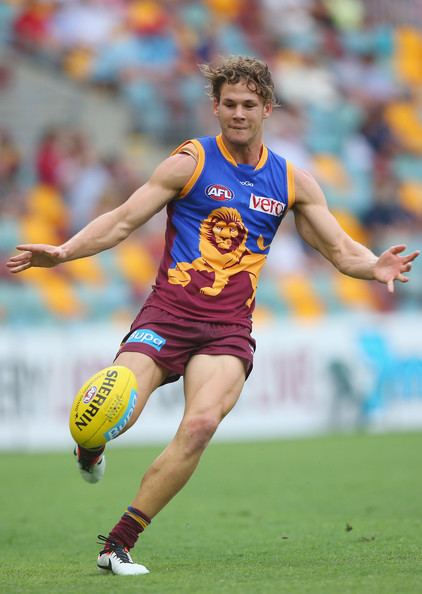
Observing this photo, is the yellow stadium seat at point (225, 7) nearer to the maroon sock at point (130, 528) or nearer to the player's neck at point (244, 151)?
the player's neck at point (244, 151)

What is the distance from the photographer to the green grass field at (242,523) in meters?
5.75

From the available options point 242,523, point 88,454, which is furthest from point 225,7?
point 88,454

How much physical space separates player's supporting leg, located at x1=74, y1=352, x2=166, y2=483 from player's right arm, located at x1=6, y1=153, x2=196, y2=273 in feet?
1.96

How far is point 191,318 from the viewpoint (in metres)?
6.45

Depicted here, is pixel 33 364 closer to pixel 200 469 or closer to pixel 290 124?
pixel 200 469

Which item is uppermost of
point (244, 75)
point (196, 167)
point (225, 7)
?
point (225, 7)

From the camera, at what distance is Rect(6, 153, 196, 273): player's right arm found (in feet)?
20.8

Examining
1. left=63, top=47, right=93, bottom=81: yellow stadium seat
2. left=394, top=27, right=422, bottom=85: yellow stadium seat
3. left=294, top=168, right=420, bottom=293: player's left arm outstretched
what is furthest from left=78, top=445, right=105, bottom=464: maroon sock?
left=394, top=27, right=422, bottom=85: yellow stadium seat

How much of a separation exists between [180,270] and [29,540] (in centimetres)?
226

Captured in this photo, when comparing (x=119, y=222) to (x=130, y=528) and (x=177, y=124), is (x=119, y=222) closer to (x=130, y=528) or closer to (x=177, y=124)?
(x=130, y=528)

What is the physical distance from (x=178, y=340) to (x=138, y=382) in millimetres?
358

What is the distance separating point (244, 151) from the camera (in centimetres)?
665

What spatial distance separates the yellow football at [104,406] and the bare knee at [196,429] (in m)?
0.29

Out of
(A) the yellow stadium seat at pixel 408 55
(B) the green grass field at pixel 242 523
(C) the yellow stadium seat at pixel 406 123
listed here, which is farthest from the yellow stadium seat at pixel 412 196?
(B) the green grass field at pixel 242 523
